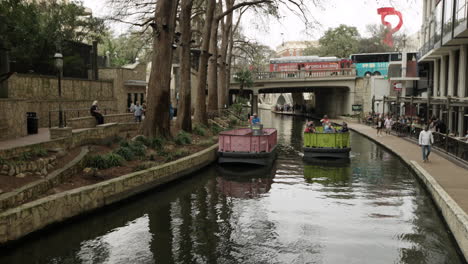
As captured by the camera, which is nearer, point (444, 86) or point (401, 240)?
point (401, 240)

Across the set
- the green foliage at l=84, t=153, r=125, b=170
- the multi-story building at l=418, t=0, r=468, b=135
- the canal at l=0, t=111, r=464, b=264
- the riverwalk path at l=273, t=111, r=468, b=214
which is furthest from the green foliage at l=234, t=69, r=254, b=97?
the green foliage at l=84, t=153, r=125, b=170

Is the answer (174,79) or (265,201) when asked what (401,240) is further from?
(174,79)

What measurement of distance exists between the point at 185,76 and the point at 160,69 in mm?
5831

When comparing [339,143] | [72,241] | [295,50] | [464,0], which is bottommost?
[72,241]

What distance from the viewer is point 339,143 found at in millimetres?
22766

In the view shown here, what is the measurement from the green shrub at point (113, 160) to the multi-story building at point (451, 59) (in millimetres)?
14397

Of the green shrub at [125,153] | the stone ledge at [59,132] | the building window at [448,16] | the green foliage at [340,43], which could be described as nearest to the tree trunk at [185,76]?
the green shrub at [125,153]

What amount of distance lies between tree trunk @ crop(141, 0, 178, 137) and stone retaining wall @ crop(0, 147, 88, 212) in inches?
215

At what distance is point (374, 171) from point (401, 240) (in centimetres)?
993

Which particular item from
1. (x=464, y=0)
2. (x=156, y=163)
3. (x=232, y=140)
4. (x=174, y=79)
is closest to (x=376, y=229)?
(x=156, y=163)

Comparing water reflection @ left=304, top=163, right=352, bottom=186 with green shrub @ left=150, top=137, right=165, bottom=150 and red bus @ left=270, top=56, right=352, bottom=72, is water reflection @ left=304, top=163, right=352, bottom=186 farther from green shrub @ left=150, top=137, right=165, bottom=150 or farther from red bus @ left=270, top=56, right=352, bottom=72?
red bus @ left=270, top=56, right=352, bottom=72

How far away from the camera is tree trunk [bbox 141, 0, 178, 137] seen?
19625 mm

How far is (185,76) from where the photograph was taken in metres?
25.7

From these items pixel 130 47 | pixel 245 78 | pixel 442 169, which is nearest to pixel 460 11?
pixel 442 169
